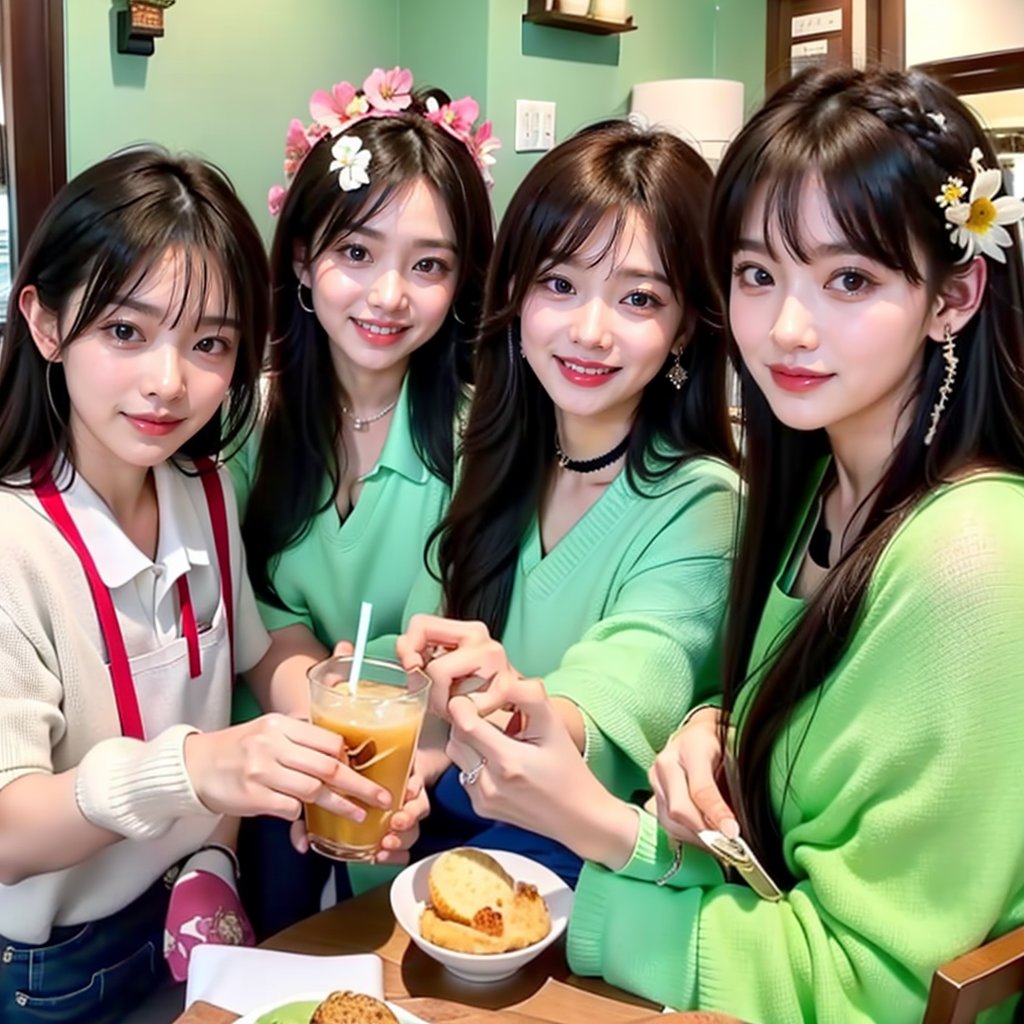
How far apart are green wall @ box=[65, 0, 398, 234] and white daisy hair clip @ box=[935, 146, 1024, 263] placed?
278 cm

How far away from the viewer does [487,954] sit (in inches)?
43.8

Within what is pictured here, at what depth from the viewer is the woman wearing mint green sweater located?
1.06 m

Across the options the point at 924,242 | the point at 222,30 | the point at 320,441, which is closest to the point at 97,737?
the point at 320,441

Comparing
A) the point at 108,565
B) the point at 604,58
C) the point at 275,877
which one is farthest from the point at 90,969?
the point at 604,58

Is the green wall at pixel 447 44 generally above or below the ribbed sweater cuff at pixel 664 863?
above

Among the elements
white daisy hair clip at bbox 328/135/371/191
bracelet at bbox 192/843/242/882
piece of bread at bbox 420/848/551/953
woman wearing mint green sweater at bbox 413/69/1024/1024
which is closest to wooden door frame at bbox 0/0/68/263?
white daisy hair clip at bbox 328/135/371/191

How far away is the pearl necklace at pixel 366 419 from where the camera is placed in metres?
2.00

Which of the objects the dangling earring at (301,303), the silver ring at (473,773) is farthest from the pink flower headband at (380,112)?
the silver ring at (473,773)

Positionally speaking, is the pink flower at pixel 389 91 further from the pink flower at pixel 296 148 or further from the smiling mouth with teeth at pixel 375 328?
the smiling mouth with teeth at pixel 375 328

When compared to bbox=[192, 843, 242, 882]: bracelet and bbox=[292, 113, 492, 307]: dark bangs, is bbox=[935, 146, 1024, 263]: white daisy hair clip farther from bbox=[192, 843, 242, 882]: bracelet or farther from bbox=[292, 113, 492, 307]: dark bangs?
bbox=[192, 843, 242, 882]: bracelet

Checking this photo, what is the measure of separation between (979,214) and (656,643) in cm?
62

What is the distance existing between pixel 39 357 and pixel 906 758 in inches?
44.0

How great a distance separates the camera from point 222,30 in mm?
3529

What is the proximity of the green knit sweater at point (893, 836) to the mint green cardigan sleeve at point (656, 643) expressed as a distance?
23cm
